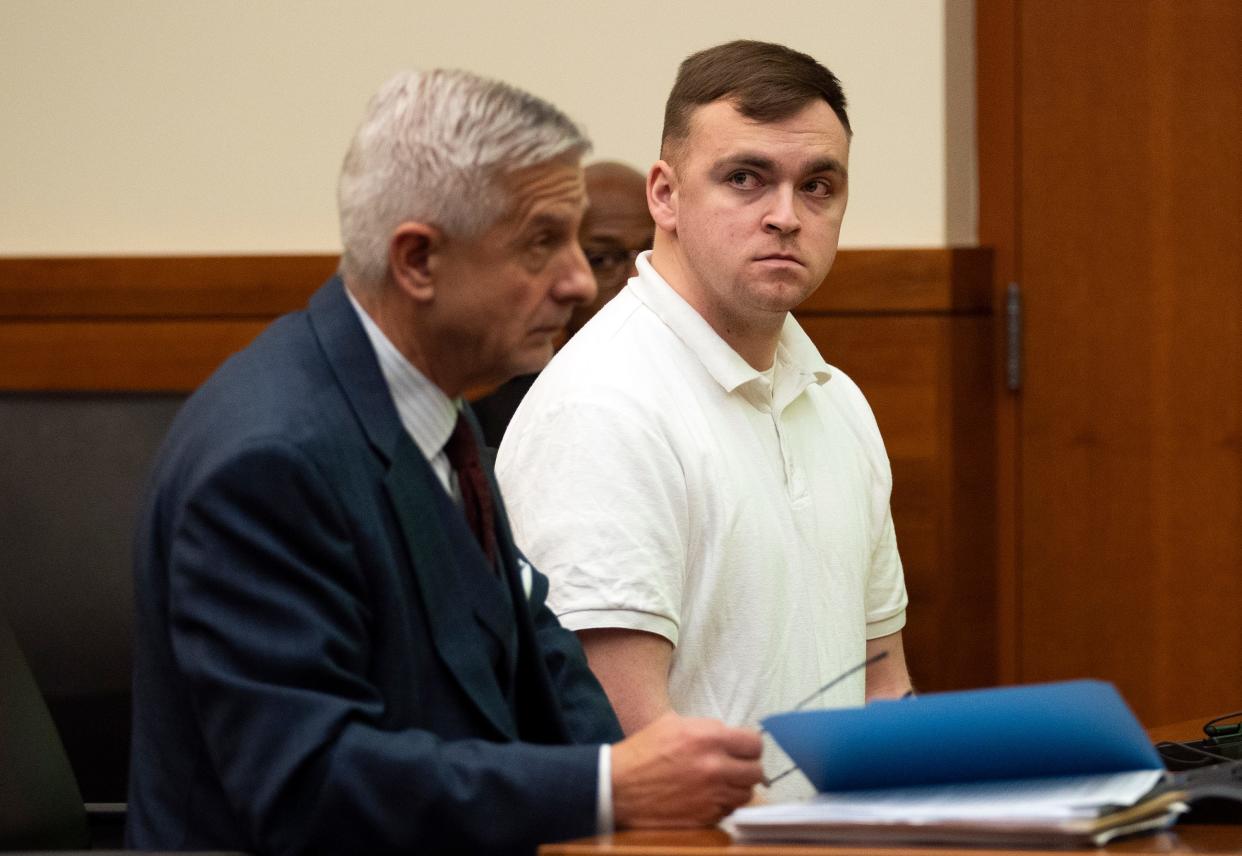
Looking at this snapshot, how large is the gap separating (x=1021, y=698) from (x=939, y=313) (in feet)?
6.88

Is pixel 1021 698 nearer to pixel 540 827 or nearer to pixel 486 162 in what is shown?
pixel 540 827

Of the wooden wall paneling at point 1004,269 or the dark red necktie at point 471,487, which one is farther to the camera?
the wooden wall paneling at point 1004,269

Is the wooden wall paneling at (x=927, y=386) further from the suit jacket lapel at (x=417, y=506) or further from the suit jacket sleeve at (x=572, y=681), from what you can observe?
the suit jacket lapel at (x=417, y=506)

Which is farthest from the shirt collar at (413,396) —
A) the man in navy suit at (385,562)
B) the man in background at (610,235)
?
the man in background at (610,235)

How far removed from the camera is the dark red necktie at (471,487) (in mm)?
1443

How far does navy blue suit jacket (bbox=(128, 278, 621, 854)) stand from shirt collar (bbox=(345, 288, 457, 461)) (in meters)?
0.01

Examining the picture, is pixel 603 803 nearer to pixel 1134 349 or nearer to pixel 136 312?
pixel 1134 349

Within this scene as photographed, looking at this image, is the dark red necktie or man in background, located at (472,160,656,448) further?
man in background, located at (472,160,656,448)

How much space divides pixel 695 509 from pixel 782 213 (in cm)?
39

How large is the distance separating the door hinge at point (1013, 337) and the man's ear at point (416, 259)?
2079 mm

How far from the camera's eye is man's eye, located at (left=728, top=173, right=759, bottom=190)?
201 centimetres

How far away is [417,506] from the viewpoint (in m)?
1.32

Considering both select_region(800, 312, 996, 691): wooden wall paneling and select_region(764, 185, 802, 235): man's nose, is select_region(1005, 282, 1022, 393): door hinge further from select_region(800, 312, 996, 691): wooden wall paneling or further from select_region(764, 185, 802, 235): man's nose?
select_region(764, 185, 802, 235): man's nose

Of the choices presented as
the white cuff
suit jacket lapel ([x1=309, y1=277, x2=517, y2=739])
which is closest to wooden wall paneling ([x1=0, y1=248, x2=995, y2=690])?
suit jacket lapel ([x1=309, y1=277, x2=517, y2=739])
